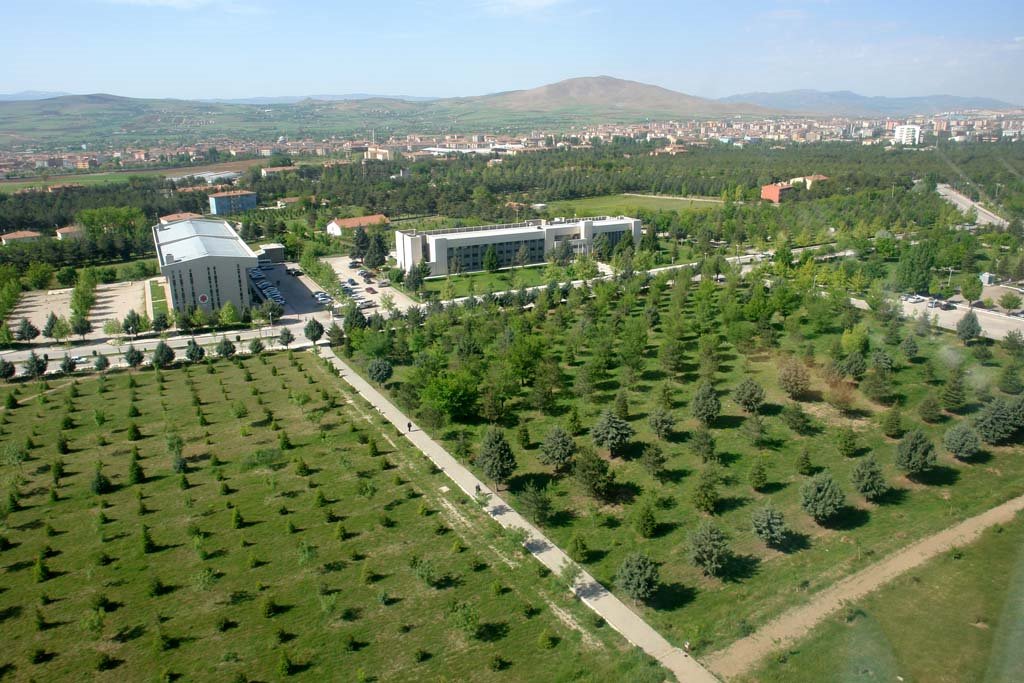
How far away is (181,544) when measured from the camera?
12.0 meters

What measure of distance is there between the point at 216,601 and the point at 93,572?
8.08 feet


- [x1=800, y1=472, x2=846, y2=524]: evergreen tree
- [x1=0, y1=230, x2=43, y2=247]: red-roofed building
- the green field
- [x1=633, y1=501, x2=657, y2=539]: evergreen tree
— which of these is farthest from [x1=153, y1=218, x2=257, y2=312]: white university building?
the green field

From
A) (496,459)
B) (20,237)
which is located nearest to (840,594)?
(496,459)

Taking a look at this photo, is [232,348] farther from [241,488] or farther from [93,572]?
[93,572]

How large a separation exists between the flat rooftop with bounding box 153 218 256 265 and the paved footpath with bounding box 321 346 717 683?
14755 millimetres

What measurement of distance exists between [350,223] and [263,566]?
119 ft

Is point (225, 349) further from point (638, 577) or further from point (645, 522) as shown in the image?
point (638, 577)

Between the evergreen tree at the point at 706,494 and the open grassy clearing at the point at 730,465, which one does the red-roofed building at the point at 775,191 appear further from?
the evergreen tree at the point at 706,494

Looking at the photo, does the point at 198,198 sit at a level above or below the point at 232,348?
above

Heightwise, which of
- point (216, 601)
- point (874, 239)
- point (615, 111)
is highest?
point (615, 111)

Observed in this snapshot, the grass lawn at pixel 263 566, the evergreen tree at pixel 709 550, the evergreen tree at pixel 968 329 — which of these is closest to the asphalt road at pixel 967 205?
the evergreen tree at pixel 968 329

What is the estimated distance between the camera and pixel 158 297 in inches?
1200

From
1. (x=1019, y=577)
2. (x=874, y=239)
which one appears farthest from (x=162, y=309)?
(x=874, y=239)

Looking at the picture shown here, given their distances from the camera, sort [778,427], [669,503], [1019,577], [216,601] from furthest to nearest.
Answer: [778,427]
[669,503]
[216,601]
[1019,577]
